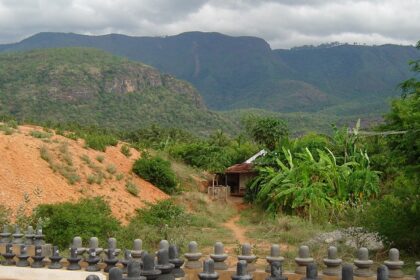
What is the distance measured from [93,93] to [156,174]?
185 ft

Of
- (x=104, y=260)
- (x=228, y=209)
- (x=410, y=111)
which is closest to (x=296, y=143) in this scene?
(x=228, y=209)

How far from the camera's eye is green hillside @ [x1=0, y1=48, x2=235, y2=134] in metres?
68.3

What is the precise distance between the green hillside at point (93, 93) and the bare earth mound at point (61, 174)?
37926 millimetres

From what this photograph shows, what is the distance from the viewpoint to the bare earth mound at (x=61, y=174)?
19.6 metres

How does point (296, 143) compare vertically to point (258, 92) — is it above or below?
below

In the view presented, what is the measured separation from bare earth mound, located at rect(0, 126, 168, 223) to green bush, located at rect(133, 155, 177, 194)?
1.40ft

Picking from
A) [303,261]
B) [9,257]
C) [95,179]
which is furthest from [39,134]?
[303,261]

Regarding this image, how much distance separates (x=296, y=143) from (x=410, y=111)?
13276 millimetres

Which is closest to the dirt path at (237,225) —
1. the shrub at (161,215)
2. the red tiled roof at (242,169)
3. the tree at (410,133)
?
the red tiled roof at (242,169)

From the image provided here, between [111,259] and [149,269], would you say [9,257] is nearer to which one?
[111,259]

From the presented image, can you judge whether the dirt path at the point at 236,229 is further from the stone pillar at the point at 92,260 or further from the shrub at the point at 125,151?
the stone pillar at the point at 92,260

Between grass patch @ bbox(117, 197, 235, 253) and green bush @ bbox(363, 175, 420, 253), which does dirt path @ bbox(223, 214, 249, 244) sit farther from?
green bush @ bbox(363, 175, 420, 253)

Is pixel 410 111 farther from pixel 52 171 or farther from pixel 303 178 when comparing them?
pixel 52 171

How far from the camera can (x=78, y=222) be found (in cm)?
1400
